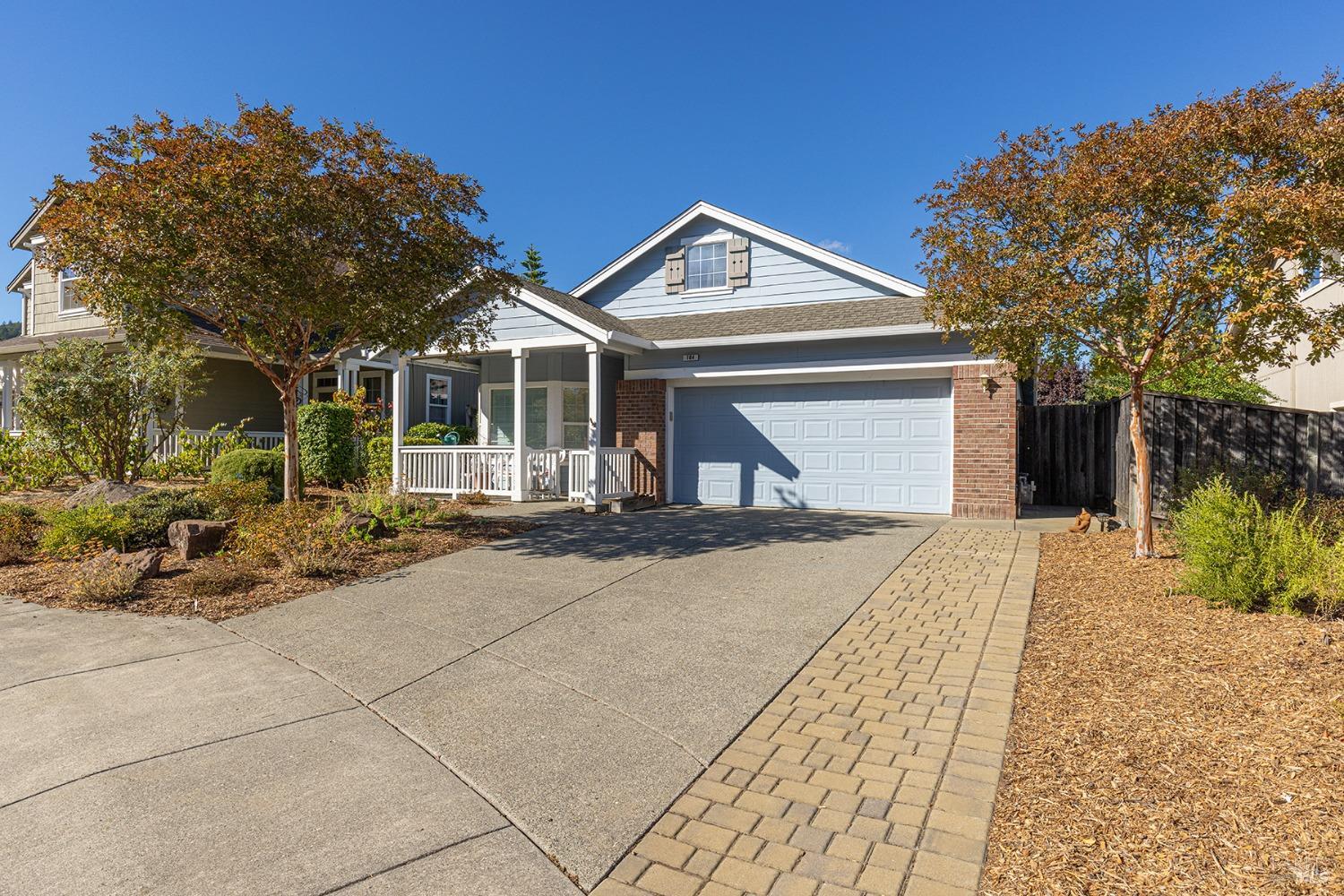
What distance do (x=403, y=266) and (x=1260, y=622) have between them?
892 cm

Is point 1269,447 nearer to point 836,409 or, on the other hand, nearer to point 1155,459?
point 1155,459

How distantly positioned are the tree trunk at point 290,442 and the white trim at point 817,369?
628 centimetres

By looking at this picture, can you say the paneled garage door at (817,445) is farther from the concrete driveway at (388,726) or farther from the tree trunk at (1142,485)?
the concrete driveway at (388,726)

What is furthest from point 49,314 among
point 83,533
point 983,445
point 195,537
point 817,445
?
point 983,445

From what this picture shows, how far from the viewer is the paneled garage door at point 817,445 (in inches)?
484

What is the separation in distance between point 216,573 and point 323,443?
882 cm

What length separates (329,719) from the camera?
13.1 ft

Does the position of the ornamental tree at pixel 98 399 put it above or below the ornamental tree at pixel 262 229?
below

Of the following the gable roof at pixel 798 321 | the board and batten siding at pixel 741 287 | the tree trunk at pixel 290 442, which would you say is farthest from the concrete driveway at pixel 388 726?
the board and batten siding at pixel 741 287

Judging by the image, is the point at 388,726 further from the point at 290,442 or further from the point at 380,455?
the point at 380,455

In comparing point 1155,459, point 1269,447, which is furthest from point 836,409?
point 1269,447

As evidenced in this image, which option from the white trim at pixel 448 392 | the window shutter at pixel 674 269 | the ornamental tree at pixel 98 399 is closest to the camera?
the ornamental tree at pixel 98 399

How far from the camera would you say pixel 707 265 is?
51.5 feet

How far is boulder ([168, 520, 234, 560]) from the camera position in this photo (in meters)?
7.92
